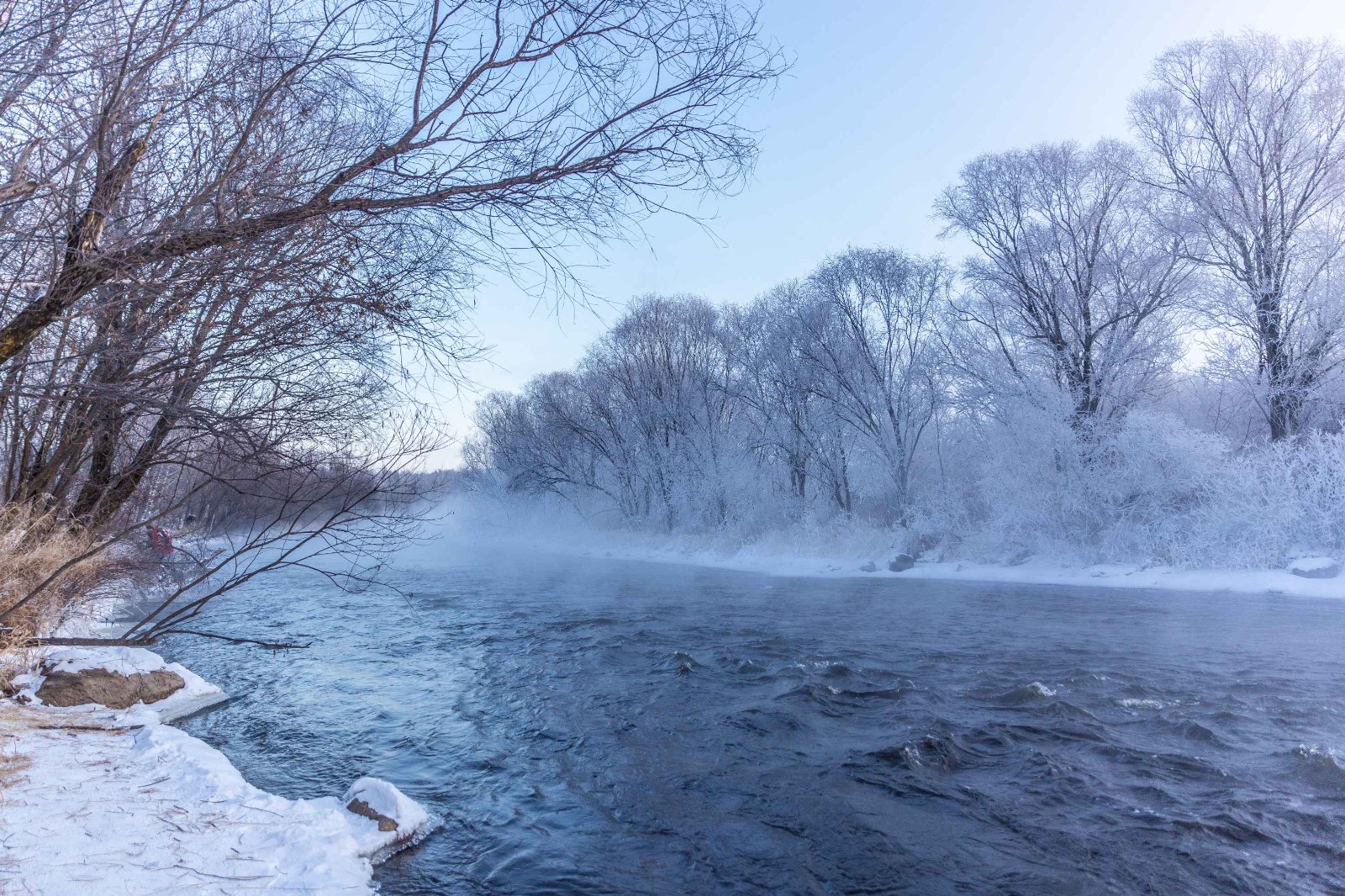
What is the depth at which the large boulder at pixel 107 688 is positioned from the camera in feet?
25.4

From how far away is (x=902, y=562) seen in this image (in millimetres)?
23156

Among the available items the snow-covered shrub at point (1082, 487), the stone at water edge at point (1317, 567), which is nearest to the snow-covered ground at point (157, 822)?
the stone at water edge at point (1317, 567)

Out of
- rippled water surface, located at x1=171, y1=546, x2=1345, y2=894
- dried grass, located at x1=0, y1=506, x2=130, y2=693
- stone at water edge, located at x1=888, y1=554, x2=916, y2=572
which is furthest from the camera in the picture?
stone at water edge, located at x1=888, y1=554, x2=916, y2=572

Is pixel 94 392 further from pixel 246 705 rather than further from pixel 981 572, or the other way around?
pixel 981 572

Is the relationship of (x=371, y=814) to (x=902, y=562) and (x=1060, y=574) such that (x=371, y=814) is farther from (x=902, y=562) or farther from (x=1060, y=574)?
(x=902, y=562)

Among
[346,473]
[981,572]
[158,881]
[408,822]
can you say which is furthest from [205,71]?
[981,572]

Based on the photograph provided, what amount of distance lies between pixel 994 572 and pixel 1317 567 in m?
6.94

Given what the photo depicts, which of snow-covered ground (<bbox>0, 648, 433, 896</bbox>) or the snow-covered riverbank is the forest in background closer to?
the snow-covered riverbank

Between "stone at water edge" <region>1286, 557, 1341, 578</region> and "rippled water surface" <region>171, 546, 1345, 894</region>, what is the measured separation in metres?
1.68

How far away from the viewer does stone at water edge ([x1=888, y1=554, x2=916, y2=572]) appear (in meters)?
23.0

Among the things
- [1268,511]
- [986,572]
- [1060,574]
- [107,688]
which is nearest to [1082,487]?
[1060,574]

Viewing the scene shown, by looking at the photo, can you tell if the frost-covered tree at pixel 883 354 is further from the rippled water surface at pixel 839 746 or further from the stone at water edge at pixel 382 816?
the stone at water edge at pixel 382 816

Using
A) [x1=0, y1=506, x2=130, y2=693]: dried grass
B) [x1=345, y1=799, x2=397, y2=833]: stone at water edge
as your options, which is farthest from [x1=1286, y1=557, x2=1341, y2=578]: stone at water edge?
[x1=0, y1=506, x2=130, y2=693]: dried grass

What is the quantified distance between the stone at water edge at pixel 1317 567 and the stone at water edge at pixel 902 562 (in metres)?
9.22
